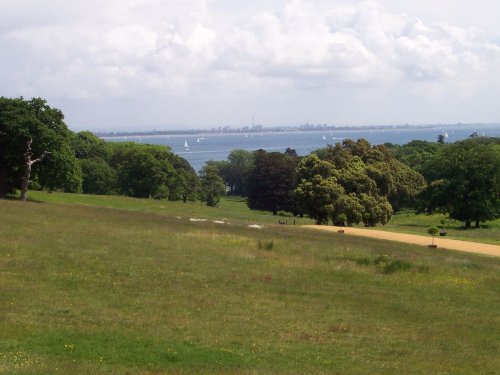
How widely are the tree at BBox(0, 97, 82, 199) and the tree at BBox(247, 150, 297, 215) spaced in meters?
50.4

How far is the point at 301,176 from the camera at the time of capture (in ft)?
221

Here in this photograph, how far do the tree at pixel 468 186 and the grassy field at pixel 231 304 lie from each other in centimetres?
3212

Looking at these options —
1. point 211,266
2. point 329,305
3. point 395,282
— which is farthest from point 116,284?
point 395,282

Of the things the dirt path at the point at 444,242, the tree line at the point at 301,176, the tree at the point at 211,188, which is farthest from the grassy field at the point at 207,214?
the tree at the point at 211,188

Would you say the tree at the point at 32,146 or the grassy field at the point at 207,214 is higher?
the tree at the point at 32,146

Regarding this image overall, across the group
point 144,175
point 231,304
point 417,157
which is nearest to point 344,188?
point 144,175

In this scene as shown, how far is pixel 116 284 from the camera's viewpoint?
24.5 metres

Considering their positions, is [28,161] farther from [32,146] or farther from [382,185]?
[382,185]

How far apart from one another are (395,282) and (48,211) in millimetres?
26795

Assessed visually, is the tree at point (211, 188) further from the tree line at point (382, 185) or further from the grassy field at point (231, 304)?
the grassy field at point (231, 304)

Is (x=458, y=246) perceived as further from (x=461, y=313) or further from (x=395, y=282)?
(x=461, y=313)

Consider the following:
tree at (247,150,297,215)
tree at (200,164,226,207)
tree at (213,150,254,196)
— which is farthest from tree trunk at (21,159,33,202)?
tree at (213,150,254,196)

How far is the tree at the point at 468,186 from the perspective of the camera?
70438 mm

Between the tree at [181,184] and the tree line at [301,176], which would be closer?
the tree line at [301,176]
